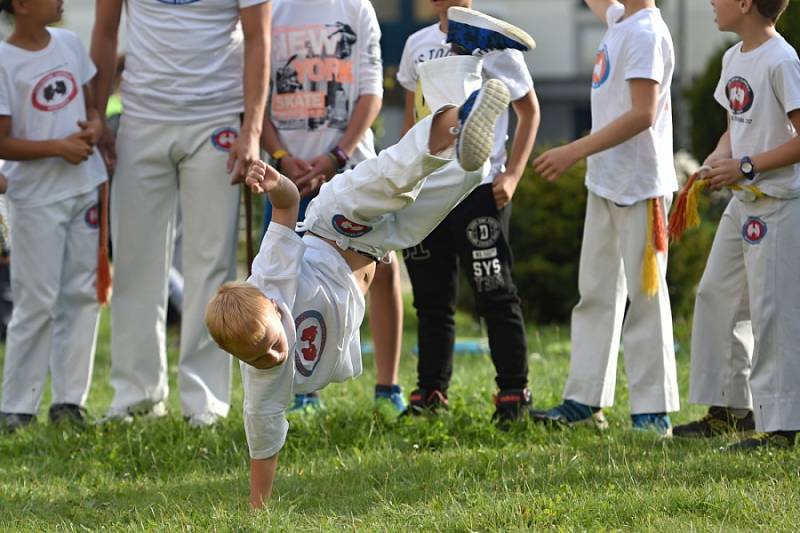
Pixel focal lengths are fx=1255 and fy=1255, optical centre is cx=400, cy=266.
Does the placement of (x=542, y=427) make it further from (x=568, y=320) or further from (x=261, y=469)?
(x=568, y=320)

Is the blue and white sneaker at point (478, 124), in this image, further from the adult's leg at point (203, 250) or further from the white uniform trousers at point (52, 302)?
the white uniform trousers at point (52, 302)

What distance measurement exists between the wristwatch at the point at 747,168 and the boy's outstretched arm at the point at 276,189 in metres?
1.77

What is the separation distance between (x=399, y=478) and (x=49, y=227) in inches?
84.3

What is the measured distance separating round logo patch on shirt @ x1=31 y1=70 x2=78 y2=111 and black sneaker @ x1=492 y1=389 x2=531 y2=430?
7.84 feet

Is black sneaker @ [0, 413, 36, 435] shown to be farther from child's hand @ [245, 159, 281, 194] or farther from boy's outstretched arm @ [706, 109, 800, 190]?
boy's outstretched arm @ [706, 109, 800, 190]

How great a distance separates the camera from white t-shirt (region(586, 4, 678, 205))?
5137 millimetres

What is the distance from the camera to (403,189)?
424 centimetres

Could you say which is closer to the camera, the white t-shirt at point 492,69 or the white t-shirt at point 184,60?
the white t-shirt at point 492,69

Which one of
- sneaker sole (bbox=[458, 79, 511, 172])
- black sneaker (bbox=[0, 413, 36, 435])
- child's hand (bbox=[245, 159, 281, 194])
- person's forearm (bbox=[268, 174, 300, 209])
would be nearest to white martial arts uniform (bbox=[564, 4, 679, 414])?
sneaker sole (bbox=[458, 79, 511, 172])

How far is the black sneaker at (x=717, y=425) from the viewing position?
5165 mm

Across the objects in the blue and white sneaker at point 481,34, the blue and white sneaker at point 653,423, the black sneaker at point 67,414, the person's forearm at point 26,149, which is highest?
the blue and white sneaker at point 481,34

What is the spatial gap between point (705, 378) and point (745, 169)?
935 millimetres

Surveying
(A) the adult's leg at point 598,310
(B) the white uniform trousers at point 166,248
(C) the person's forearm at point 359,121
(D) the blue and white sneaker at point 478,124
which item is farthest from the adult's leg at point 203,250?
(D) the blue and white sneaker at point 478,124

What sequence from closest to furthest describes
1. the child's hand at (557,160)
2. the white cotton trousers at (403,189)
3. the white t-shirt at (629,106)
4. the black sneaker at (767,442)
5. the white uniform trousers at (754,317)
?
the white cotton trousers at (403,189) → the black sneaker at (767,442) → the white uniform trousers at (754,317) → the child's hand at (557,160) → the white t-shirt at (629,106)
